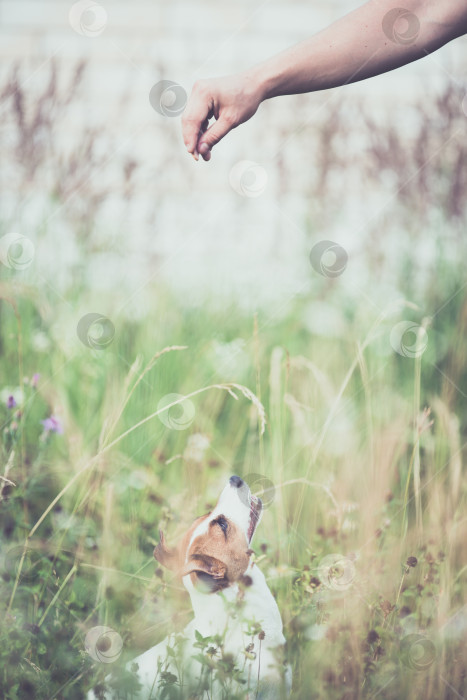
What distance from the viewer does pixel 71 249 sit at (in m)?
1.67

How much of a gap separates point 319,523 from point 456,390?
47cm

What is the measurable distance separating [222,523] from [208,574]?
3.4 inches

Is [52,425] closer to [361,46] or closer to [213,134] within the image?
[213,134]

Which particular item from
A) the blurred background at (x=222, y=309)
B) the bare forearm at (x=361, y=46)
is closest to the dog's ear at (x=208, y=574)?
the blurred background at (x=222, y=309)

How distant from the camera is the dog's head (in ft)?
3.60

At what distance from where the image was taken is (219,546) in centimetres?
111

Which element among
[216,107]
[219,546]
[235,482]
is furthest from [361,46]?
[219,546]

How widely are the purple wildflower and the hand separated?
0.61 meters

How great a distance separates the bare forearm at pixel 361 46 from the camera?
4.02 ft

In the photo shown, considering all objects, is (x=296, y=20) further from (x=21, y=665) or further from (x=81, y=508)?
(x=21, y=665)

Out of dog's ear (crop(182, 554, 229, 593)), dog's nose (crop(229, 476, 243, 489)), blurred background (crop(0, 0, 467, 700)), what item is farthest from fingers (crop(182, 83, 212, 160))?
dog's ear (crop(182, 554, 229, 593))

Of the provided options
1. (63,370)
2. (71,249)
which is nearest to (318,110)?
(71,249)

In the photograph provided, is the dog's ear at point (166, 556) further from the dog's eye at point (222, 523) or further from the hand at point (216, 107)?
the hand at point (216, 107)

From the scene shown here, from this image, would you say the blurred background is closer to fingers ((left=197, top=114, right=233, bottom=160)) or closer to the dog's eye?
the dog's eye
